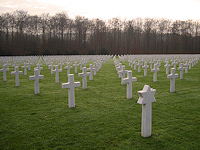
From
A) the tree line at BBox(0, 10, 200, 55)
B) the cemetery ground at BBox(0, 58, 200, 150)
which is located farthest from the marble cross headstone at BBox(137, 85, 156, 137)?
the tree line at BBox(0, 10, 200, 55)

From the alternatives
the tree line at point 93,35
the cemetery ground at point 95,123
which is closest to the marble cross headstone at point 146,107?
the cemetery ground at point 95,123

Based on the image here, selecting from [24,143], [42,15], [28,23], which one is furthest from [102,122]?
[42,15]

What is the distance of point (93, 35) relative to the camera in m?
62.0

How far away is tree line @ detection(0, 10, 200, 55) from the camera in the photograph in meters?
49.1

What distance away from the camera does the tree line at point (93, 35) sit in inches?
1932

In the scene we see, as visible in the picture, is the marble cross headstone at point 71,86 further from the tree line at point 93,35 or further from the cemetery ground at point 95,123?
the tree line at point 93,35

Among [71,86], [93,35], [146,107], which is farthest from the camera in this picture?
[93,35]

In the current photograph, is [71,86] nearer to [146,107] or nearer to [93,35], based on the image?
[146,107]

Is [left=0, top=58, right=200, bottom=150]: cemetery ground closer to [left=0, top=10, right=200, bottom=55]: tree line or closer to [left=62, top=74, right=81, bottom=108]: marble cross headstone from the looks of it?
[left=62, top=74, right=81, bottom=108]: marble cross headstone

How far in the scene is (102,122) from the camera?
412cm

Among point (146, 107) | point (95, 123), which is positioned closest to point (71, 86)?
point (95, 123)

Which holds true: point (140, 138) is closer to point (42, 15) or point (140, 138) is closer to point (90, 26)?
point (42, 15)

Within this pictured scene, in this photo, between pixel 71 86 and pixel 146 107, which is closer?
pixel 146 107

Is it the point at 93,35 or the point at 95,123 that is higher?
the point at 93,35
